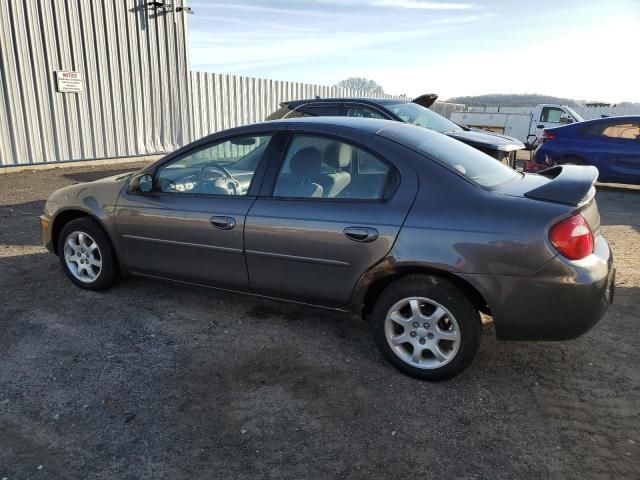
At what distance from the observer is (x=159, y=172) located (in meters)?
3.85

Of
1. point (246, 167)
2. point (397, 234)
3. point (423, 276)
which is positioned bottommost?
point (423, 276)

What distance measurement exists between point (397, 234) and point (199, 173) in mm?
1756

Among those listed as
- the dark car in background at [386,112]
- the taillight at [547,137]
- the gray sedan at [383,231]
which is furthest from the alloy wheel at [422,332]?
the taillight at [547,137]

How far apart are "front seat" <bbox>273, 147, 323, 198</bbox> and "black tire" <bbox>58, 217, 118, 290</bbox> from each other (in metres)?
1.74

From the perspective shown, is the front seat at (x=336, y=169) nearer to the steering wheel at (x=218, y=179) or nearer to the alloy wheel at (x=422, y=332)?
the steering wheel at (x=218, y=179)

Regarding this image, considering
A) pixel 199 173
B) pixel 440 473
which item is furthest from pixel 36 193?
pixel 440 473

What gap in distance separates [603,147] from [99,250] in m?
9.28

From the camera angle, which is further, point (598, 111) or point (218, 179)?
point (598, 111)

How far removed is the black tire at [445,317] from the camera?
2811 mm

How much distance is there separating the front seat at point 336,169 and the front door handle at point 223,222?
693 mm

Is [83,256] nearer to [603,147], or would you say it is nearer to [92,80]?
[92,80]

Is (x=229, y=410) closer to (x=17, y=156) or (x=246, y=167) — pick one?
(x=246, y=167)

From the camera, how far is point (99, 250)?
412cm

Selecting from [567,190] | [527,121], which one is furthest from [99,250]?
[527,121]
